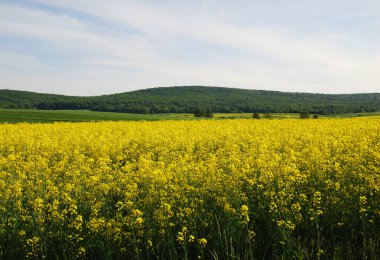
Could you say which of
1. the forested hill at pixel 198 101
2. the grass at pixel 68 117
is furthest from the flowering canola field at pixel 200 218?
the forested hill at pixel 198 101

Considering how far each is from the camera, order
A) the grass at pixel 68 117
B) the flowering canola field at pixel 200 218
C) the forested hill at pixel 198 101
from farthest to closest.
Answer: the forested hill at pixel 198 101 < the grass at pixel 68 117 < the flowering canola field at pixel 200 218

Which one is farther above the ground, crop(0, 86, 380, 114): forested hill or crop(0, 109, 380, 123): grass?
crop(0, 86, 380, 114): forested hill

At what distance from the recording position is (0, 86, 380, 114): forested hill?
76.7m

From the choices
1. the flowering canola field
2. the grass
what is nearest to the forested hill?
the grass

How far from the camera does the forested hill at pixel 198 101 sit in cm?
7665

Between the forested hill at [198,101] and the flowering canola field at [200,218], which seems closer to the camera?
the flowering canola field at [200,218]

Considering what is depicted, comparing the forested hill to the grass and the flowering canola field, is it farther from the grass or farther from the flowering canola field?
the flowering canola field

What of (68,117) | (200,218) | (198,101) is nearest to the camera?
(200,218)

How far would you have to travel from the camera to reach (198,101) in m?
108

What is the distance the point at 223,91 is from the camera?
14088 cm

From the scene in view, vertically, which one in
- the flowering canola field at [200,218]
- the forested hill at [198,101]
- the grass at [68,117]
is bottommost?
the flowering canola field at [200,218]

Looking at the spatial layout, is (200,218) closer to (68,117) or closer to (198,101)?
(68,117)

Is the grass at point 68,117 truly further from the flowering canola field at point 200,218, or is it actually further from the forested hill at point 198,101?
the flowering canola field at point 200,218

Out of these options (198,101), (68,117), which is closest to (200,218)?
(68,117)
